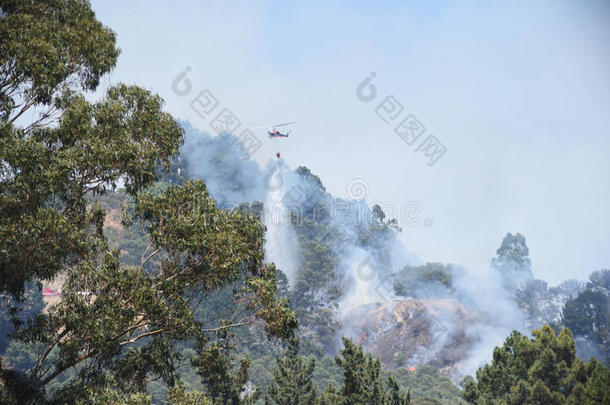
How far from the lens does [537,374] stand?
128 feet

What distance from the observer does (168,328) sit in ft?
56.5

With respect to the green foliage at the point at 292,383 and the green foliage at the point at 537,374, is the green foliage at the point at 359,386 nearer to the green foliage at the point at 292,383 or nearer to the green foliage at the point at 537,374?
the green foliage at the point at 292,383

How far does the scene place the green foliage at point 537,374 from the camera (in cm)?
3738

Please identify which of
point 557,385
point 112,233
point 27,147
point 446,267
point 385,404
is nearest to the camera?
point 27,147

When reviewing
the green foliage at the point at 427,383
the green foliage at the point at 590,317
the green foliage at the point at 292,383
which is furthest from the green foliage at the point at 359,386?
the green foliage at the point at 590,317

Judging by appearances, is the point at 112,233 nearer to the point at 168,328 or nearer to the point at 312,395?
the point at 312,395

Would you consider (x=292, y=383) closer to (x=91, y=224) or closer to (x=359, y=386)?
(x=359, y=386)

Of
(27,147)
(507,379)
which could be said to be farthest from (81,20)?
(507,379)

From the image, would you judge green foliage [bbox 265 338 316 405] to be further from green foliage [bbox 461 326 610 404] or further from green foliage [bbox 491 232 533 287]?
green foliage [bbox 491 232 533 287]

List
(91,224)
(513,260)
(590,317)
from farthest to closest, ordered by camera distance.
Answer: (513,260) < (590,317) < (91,224)

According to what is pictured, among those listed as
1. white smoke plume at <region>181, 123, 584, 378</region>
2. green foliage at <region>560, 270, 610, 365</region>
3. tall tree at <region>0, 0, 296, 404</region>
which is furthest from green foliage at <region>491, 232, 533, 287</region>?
tall tree at <region>0, 0, 296, 404</region>

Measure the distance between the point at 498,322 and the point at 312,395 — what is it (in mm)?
77972

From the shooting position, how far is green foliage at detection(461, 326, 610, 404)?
37.4 meters

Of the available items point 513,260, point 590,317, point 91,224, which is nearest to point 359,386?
point 91,224
